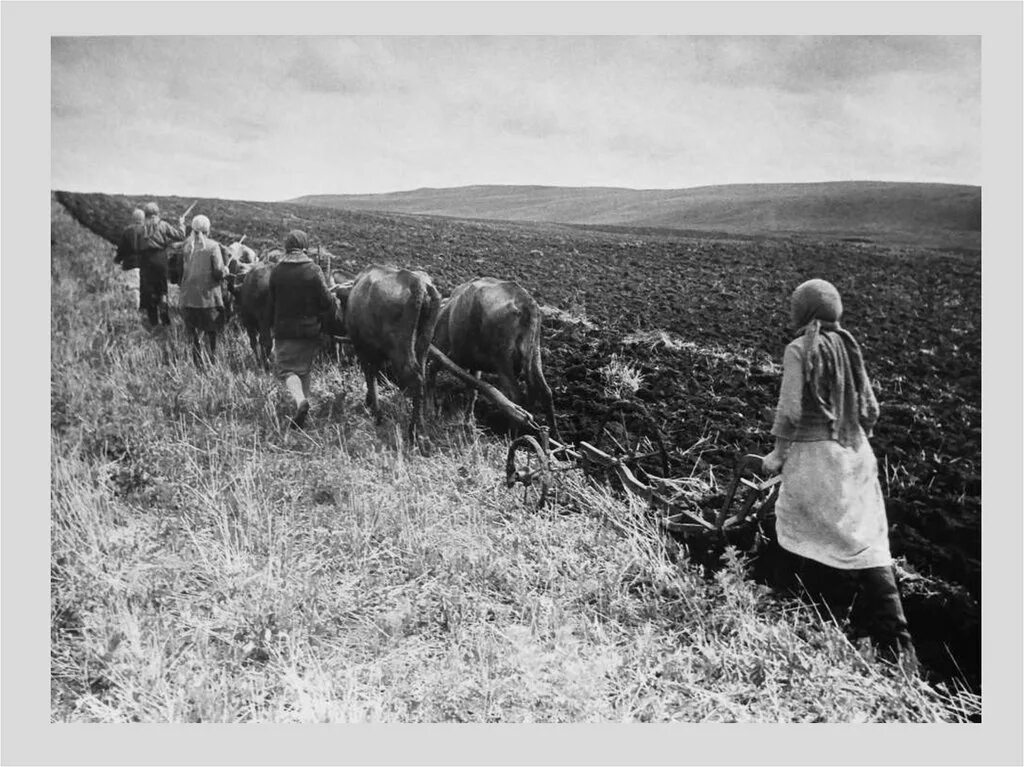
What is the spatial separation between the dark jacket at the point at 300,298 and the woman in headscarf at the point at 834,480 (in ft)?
6.99

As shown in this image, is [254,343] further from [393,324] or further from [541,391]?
[541,391]

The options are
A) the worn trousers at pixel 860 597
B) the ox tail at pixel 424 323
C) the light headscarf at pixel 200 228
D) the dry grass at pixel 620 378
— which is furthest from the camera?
the light headscarf at pixel 200 228

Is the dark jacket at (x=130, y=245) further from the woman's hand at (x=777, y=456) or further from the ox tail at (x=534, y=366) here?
the woman's hand at (x=777, y=456)

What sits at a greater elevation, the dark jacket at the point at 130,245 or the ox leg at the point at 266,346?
the dark jacket at the point at 130,245

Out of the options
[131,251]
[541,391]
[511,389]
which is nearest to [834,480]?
[541,391]

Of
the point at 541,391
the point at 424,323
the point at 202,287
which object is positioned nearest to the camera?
the point at 541,391

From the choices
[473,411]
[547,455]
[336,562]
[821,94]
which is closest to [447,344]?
[473,411]

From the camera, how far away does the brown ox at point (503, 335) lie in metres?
3.60

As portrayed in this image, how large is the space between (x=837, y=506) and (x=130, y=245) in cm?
347

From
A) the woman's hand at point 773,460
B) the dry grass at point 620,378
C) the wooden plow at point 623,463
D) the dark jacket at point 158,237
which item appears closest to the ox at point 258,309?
the dark jacket at point 158,237

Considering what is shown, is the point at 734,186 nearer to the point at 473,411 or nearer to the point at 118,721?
the point at 473,411

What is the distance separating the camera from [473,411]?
365 cm

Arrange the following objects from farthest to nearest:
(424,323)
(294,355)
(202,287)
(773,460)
Answer: (202,287)
(294,355)
(424,323)
(773,460)

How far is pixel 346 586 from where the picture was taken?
11.0ft
